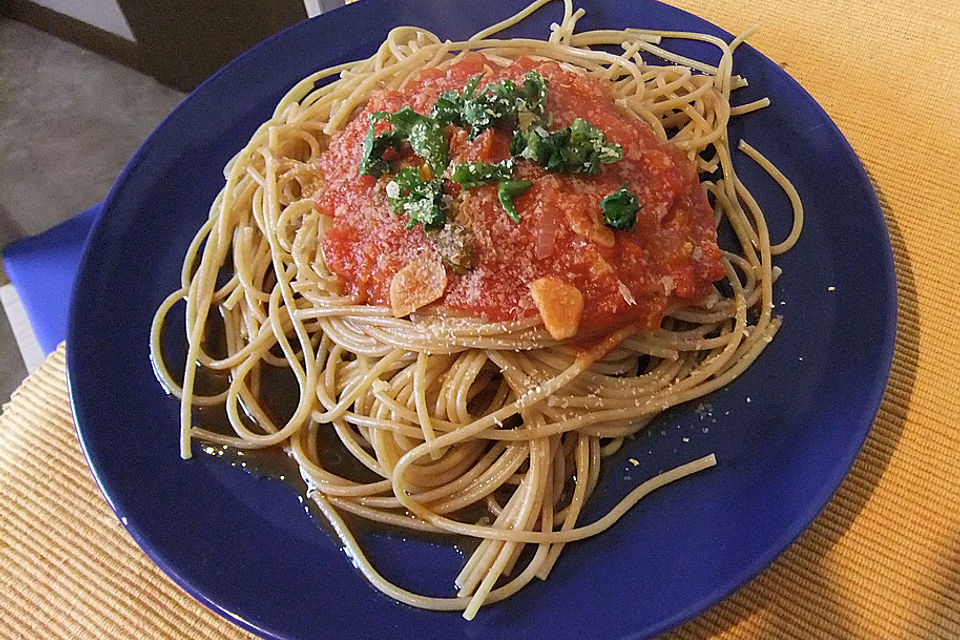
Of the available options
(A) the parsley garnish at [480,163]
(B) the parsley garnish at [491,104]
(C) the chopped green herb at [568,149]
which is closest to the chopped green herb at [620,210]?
(A) the parsley garnish at [480,163]

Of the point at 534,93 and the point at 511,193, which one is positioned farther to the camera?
the point at 534,93

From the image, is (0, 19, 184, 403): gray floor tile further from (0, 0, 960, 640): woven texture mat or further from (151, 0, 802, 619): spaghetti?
(151, 0, 802, 619): spaghetti

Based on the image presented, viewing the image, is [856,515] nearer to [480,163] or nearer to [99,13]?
[480,163]

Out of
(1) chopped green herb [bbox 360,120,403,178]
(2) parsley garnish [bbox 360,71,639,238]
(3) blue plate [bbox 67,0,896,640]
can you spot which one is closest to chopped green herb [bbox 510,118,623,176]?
(2) parsley garnish [bbox 360,71,639,238]

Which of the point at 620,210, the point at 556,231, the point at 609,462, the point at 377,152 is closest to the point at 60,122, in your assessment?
the point at 377,152

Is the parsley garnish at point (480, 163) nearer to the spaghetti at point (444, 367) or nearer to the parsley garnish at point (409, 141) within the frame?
the parsley garnish at point (409, 141)
